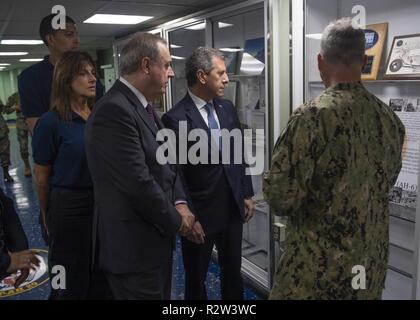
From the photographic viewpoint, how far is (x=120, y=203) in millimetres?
1388

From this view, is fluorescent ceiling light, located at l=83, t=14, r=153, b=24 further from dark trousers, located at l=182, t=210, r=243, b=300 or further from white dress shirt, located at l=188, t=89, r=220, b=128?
dark trousers, located at l=182, t=210, r=243, b=300

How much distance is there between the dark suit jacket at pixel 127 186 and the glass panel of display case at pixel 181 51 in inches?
83.1

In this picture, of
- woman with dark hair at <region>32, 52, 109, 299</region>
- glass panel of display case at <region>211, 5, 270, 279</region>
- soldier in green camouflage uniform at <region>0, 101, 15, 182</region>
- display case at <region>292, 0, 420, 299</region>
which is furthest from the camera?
soldier in green camouflage uniform at <region>0, 101, 15, 182</region>

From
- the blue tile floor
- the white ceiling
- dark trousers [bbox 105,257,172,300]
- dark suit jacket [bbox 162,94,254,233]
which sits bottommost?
the blue tile floor

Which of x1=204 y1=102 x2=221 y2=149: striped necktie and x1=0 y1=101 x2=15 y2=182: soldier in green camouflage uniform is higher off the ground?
x1=204 y1=102 x2=221 y2=149: striped necktie

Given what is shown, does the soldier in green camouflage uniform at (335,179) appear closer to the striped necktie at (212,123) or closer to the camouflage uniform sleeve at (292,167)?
the camouflage uniform sleeve at (292,167)

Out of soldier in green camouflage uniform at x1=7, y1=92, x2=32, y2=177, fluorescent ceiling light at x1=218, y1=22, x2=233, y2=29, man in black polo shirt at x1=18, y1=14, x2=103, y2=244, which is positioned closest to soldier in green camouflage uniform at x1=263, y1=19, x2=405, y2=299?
man in black polo shirt at x1=18, y1=14, x2=103, y2=244

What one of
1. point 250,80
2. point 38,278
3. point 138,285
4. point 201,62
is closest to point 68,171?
point 138,285

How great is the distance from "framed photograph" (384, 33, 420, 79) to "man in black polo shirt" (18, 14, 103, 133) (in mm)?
1690

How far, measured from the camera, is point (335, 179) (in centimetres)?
118

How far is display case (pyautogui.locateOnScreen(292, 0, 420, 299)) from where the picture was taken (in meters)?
1.86

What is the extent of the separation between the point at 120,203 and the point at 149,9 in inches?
72.6

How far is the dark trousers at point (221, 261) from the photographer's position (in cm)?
201
